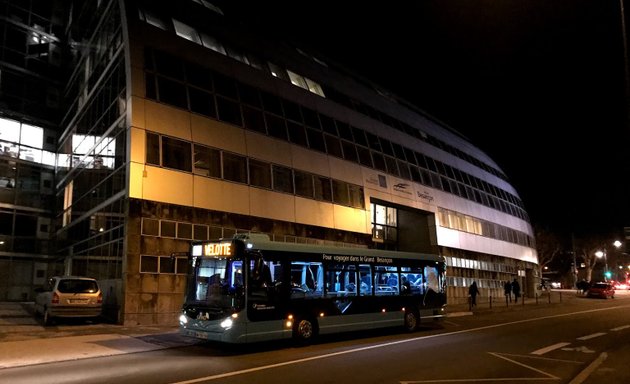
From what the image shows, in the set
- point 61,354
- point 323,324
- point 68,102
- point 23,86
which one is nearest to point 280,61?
point 68,102

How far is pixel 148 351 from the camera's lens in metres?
12.8

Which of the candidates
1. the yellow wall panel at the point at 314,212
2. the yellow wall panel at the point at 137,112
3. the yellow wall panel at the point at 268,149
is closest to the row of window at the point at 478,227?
the yellow wall panel at the point at 314,212

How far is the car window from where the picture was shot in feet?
58.3

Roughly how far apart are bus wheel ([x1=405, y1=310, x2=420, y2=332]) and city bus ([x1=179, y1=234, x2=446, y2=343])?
0.04 metres

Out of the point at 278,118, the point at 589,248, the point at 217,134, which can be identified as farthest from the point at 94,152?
the point at 589,248

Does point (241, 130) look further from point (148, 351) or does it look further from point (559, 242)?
point (559, 242)

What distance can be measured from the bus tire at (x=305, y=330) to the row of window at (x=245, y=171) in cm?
998

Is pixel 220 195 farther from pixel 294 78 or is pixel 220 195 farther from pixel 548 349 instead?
pixel 548 349

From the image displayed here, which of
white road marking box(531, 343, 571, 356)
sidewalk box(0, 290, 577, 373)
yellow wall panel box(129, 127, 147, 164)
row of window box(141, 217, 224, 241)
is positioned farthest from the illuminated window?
white road marking box(531, 343, 571, 356)

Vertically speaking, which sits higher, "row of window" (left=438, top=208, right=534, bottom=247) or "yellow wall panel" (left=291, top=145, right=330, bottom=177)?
"yellow wall panel" (left=291, top=145, right=330, bottom=177)

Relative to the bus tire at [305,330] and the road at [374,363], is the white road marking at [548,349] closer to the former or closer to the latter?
the road at [374,363]

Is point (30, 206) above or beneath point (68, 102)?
beneath

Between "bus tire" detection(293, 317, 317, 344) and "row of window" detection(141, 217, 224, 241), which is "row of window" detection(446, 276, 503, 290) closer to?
"row of window" detection(141, 217, 224, 241)

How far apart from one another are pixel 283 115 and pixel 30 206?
54.4 ft
